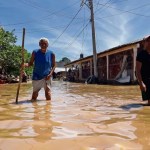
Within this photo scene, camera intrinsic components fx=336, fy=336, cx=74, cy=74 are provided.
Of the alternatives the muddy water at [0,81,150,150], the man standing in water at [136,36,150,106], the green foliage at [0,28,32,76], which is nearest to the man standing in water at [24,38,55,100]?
the man standing in water at [136,36,150,106]

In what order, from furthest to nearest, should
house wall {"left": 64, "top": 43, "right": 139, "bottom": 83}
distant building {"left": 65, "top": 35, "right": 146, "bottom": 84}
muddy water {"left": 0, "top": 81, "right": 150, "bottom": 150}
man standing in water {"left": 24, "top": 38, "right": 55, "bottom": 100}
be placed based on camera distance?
house wall {"left": 64, "top": 43, "right": 139, "bottom": 83} < distant building {"left": 65, "top": 35, "right": 146, "bottom": 84} < man standing in water {"left": 24, "top": 38, "right": 55, "bottom": 100} < muddy water {"left": 0, "top": 81, "right": 150, "bottom": 150}

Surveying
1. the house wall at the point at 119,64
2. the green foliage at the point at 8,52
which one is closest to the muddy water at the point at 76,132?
the house wall at the point at 119,64

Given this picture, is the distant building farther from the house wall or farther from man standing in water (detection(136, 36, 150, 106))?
man standing in water (detection(136, 36, 150, 106))

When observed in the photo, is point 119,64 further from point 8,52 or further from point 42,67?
point 42,67

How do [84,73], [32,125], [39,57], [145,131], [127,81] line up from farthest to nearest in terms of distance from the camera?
[84,73]
[127,81]
[39,57]
[32,125]
[145,131]

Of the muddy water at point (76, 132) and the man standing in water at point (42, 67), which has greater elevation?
the man standing in water at point (42, 67)

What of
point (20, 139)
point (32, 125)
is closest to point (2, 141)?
point (20, 139)

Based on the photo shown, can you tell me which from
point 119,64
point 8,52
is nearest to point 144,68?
point 119,64

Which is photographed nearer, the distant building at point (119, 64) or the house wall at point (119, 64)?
the distant building at point (119, 64)

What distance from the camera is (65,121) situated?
410cm

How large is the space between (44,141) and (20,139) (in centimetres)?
23

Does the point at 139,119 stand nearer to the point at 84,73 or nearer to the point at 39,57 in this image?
the point at 39,57

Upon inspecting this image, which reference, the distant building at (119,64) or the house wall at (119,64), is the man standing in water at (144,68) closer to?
the distant building at (119,64)

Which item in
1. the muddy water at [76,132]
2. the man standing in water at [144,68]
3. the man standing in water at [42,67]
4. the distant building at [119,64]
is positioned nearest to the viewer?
the muddy water at [76,132]
